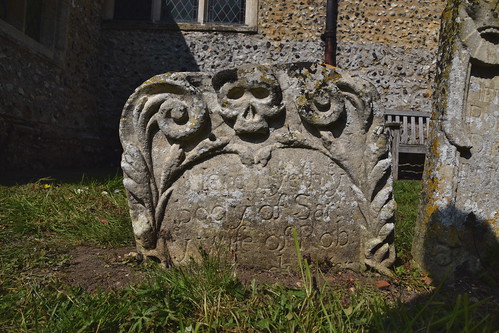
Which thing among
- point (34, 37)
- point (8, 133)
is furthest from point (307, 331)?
point (34, 37)

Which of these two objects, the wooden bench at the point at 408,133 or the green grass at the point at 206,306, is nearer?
the green grass at the point at 206,306

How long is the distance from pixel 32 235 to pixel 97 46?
5916 millimetres

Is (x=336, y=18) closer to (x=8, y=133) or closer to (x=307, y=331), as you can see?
(x=8, y=133)

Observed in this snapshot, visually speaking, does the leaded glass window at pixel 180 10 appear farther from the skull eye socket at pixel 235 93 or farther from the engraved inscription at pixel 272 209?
the engraved inscription at pixel 272 209

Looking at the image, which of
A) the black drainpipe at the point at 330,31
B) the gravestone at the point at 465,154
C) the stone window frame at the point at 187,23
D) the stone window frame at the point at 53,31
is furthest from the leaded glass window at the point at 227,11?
the gravestone at the point at 465,154

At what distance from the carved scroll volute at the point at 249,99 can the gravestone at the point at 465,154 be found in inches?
42.1

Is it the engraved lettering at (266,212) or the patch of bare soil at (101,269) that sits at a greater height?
the engraved lettering at (266,212)

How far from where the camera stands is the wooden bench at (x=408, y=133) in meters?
7.20

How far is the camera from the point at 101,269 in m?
2.38

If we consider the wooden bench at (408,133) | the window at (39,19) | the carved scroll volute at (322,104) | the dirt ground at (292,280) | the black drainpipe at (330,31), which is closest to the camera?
the dirt ground at (292,280)

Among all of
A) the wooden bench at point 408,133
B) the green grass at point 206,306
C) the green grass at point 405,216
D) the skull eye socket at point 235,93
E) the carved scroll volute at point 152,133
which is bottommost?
the green grass at point 206,306

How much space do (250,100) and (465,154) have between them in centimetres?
137

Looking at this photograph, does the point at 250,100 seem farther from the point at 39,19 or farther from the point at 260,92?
the point at 39,19

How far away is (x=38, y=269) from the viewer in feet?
7.68
